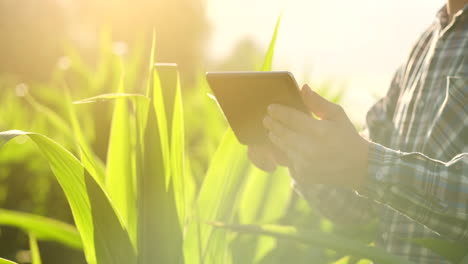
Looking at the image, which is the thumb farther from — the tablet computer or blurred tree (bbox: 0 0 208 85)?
blurred tree (bbox: 0 0 208 85)

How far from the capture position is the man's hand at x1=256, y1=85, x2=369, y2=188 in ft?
1.68

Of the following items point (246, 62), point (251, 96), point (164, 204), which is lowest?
point (246, 62)

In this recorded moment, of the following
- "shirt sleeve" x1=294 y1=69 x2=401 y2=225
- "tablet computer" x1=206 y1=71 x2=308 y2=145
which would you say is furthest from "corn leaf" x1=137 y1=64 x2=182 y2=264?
Result: "shirt sleeve" x1=294 y1=69 x2=401 y2=225

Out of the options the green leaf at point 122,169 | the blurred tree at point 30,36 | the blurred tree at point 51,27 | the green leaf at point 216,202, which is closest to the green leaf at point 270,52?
the green leaf at point 216,202

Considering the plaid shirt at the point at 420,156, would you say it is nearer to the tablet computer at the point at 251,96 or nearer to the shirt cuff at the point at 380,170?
the shirt cuff at the point at 380,170

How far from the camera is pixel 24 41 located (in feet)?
19.8

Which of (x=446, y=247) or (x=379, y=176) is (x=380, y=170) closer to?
(x=379, y=176)

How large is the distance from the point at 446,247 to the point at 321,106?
0.70 ft

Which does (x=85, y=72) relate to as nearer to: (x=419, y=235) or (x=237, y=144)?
(x=237, y=144)

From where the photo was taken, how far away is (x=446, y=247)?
510 millimetres

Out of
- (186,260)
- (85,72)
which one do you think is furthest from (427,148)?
(85,72)

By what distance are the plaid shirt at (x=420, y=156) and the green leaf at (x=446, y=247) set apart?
0.07 ft

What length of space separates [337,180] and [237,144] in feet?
0.71

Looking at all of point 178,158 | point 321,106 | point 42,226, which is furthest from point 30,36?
point 321,106
